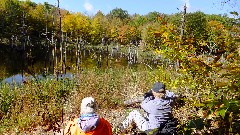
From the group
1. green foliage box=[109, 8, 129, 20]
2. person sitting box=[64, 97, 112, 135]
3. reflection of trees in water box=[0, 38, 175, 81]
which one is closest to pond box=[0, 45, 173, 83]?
reflection of trees in water box=[0, 38, 175, 81]

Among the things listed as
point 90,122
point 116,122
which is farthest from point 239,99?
point 116,122

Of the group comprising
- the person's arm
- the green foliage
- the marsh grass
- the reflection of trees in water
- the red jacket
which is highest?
the green foliage

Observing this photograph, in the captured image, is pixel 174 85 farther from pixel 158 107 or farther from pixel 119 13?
pixel 119 13

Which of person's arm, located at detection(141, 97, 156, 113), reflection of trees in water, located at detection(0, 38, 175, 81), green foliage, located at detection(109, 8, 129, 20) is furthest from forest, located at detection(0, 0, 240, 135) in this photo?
green foliage, located at detection(109, 8, 129, 20)

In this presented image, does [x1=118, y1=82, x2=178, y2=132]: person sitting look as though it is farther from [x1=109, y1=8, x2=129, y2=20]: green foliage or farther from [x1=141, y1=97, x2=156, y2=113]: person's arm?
[x1=109, y1=8, x2=129, y2=20]: green foliage

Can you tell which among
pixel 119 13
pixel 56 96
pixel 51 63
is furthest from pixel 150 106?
pixel 119 13

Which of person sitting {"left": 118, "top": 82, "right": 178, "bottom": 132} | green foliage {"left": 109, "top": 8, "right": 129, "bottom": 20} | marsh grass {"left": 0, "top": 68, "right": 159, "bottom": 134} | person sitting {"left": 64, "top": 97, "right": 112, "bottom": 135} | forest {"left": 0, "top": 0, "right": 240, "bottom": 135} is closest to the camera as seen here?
forest {"left": 0, "top": 0, "right": 240, "bottom": 135}

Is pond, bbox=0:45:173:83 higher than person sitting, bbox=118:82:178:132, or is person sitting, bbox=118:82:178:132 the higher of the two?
person sitting, bbox=118:82:178:132

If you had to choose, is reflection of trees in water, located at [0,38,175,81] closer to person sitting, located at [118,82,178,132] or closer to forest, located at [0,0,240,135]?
forest, located at [0,0,240,135]

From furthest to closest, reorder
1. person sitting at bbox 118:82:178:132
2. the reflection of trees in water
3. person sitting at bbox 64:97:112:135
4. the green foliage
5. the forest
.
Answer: the green foliage → the reflection of trees in water → person sitting at bbox 118:82:178:132 → person sitting at bbox 64:97:112:135 → the forest

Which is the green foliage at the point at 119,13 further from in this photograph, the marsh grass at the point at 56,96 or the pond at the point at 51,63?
the marsh grass at the point at 56,96

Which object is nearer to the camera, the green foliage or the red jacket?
the red jacket

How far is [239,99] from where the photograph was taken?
2.24 m

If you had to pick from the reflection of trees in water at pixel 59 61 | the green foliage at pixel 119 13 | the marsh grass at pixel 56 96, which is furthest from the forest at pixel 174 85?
the green foliage at pixel 119 13
